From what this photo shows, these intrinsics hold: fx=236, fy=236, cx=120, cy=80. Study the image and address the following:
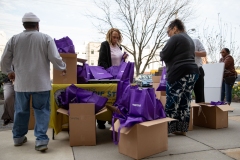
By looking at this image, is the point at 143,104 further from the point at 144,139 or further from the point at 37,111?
the point at 37,111

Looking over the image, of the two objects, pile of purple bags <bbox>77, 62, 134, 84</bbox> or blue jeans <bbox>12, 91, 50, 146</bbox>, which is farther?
pile of purple bags <bbox>77, 62, 134, 84</bbox>

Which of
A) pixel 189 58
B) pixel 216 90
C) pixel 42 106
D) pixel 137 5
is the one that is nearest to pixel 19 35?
pixel 42 106

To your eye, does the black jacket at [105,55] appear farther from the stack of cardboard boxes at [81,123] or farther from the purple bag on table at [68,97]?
the stack of cardboard boxes at [81,123]

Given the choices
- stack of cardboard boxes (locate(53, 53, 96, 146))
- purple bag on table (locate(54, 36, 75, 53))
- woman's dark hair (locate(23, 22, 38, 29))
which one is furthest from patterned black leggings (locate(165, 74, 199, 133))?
woman's dark hair (locate(23, 22, 38, 29))

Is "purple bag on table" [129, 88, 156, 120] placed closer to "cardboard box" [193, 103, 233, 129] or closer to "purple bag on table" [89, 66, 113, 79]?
"purple bag on table" [89, 66, 113, 79]

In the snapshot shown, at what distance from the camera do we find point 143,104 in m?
2.28

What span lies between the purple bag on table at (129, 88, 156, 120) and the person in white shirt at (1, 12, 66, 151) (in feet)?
3.07

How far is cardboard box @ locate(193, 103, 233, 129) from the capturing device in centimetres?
351

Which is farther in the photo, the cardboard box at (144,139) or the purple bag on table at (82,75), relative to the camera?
the purple bag on table at (82,75)

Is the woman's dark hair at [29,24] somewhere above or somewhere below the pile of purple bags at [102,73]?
above

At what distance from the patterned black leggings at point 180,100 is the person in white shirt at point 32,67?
139cm

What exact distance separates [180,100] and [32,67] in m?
1.84

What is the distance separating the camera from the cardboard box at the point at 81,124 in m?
2.70

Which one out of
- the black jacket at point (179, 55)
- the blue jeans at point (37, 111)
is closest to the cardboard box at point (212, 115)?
the black jacket at point (179, 55)
